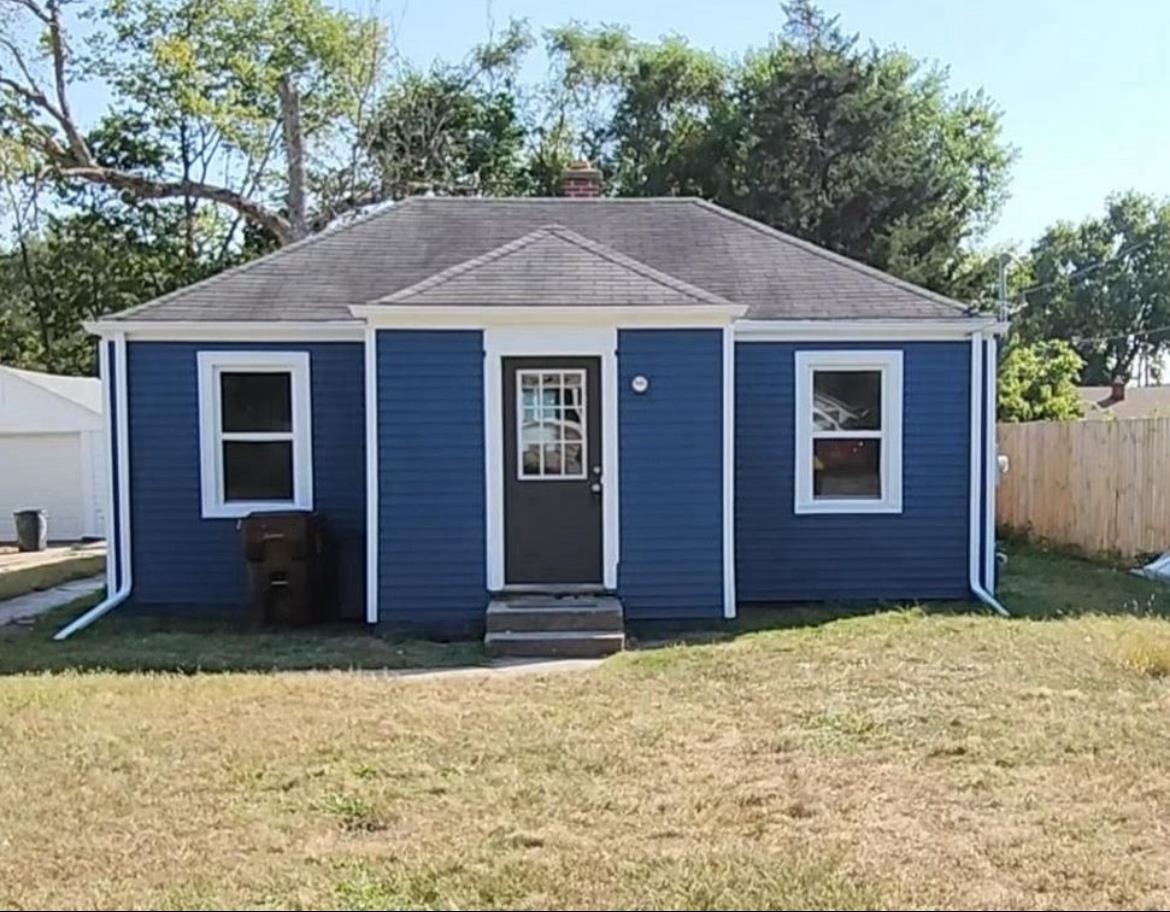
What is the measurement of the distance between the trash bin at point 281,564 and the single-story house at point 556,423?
20.8 inches

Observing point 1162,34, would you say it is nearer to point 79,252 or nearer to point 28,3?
point 28,3

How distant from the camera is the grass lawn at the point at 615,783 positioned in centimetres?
383

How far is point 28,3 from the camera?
24250 millimetres

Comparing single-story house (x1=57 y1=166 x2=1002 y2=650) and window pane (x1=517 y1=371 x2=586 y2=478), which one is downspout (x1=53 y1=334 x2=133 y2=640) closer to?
single-story house (x1=57 y1=166 x2=1002 y2=650)

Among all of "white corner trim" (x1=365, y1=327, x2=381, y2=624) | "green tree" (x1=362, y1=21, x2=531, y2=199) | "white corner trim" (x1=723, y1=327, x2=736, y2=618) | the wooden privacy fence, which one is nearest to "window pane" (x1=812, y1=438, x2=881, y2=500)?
"white corner trim" (x1=723, y1=327, x2=736, y2=618)

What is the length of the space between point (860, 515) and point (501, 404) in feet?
11.9

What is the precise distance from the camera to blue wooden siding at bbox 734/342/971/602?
10.2 m

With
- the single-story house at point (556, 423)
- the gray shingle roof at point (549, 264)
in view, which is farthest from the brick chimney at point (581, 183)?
the single-story house at point (556, 423)

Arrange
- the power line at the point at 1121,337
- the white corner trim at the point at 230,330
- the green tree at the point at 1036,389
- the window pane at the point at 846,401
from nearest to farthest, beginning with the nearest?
the white corner trim at the point at 230,330, the window pane at the point at 846,401, the green tree at the point at 1036,389, the power line at the point at 1121,337

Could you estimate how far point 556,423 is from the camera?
366 inches

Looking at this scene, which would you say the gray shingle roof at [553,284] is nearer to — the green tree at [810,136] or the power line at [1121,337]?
the green tree at [810,136]

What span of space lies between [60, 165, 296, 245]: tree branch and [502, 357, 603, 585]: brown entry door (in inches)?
618

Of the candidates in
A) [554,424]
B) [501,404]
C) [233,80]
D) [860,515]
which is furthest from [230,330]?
[233,80]

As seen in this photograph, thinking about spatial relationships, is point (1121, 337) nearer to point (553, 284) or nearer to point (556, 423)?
point (556, 423)
